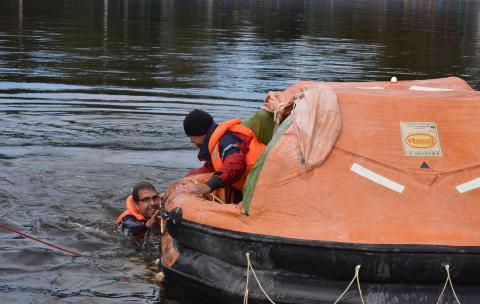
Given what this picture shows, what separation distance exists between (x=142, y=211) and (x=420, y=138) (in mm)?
3011

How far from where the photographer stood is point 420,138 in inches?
278

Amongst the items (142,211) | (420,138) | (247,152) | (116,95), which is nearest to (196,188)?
(247,152)

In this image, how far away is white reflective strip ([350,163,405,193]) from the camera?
22.2ft

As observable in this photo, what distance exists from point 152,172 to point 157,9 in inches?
1418

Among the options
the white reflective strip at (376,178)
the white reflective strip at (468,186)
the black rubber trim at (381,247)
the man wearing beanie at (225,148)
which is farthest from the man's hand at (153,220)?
the white reflective strip at (468,186)

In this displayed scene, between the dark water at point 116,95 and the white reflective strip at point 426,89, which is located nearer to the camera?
the white reflective strip at point 426,89

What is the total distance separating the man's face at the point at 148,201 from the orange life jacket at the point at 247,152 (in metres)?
1.03

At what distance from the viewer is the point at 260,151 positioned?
7.89m

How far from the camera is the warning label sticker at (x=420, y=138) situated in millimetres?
7000

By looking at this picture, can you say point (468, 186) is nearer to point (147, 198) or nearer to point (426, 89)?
point (426, 89)

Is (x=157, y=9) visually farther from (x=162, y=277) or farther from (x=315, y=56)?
(x=162, y=277)

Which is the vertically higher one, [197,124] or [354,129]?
[354,129]

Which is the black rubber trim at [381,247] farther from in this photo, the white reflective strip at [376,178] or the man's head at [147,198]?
the man's head at [147,198]

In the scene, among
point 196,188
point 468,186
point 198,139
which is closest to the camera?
point 468,186
